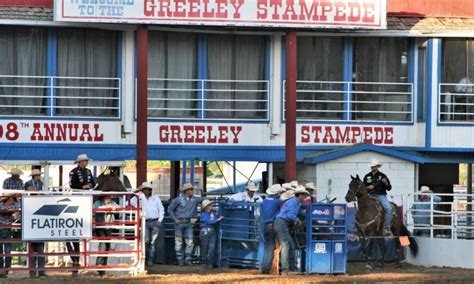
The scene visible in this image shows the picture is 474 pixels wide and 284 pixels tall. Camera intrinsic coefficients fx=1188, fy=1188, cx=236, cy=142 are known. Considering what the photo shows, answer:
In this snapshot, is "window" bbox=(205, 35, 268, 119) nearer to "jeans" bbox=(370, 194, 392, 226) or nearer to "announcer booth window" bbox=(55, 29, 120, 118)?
"announcer booth window" bbox=(55, 29, 120, 118)

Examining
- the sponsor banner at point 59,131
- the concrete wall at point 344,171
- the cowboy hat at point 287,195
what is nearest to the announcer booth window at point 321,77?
the concrete wall at point 344,171

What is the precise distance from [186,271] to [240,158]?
7.46 metres

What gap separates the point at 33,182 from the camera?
938 inches

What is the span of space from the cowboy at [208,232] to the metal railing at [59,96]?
6596 millimetres

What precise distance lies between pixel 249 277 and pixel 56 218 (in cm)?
352

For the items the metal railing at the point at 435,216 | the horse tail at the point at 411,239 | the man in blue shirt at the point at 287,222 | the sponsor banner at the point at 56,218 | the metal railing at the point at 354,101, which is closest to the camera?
the sponsor banner at the point at 56,218

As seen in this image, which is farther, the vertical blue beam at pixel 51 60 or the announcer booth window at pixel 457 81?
the announcer booth window at pixel 457 81

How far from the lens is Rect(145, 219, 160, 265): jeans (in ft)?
78.2

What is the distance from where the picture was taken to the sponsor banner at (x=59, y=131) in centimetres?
2881

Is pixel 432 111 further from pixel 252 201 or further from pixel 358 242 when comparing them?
pixel 252 201

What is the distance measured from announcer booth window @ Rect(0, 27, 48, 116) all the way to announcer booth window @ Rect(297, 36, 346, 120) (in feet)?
21.4

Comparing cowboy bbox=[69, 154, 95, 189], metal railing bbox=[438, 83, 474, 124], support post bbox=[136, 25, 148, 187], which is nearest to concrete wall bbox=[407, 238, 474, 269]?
metal railing bbox=[438, 83, 474, 124]

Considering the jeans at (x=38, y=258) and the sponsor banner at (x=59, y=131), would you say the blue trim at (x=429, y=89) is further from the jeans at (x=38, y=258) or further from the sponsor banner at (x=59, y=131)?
the jeans at (x=38, y=258)

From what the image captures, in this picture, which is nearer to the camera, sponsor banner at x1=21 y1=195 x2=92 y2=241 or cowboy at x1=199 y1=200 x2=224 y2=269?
sponsor banner at x1=21 y1=195 x2=92 y2=241
